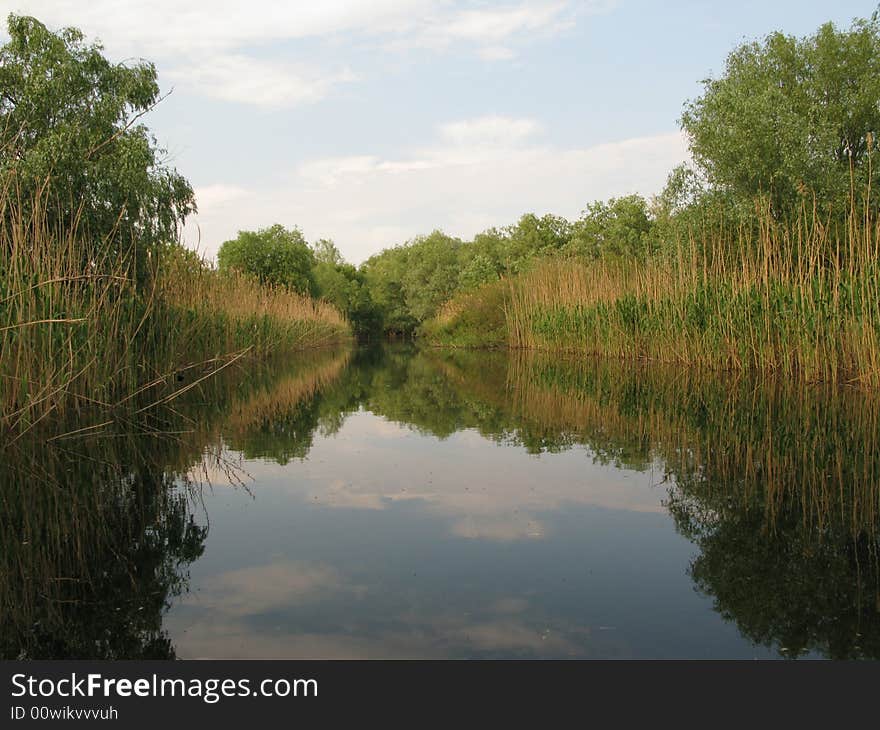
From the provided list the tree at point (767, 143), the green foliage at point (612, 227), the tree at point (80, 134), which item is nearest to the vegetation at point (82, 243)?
the tree at point (80, 134)

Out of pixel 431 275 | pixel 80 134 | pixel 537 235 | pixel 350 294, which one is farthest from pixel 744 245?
pixel 350 294

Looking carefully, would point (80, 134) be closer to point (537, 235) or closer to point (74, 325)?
point (74, 325)

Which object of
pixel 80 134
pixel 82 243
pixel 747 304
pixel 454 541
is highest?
pixel 80 134

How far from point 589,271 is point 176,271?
37.0 ft

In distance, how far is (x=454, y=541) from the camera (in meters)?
3.58

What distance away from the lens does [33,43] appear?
972cm

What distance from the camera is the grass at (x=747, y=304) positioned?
9.07 meters

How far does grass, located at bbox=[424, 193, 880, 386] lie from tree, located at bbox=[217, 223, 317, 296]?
79.3ft

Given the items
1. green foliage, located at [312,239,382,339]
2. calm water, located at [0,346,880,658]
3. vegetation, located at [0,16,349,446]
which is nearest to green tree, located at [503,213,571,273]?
green foliage, located at [312,239,382,339]

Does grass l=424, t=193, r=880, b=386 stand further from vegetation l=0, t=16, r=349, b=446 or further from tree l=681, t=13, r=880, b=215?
vegetation l=0, t=16, r=349, b=446

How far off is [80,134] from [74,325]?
12.9 feet

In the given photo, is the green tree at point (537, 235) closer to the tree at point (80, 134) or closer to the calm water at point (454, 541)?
the tree at point (80, 134)

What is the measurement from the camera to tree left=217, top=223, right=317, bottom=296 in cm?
4128
